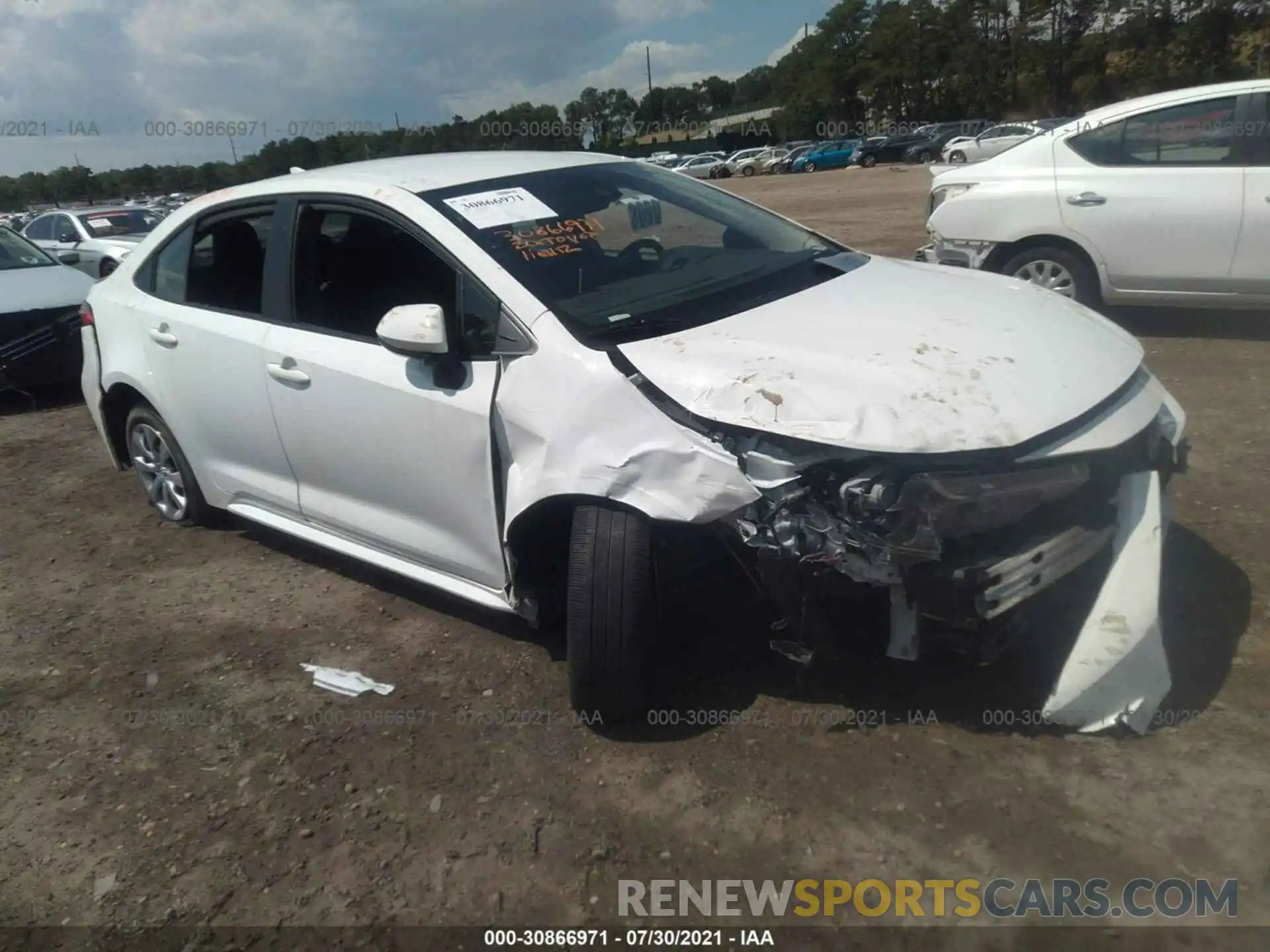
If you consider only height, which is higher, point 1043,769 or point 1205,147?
point 1205,147

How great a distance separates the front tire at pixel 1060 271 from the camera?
669 cm

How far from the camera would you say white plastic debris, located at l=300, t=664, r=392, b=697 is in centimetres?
349

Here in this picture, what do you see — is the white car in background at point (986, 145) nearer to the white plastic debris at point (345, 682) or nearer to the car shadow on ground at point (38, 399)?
the car shadow on ground at point (38, 399)

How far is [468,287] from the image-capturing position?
325 cm

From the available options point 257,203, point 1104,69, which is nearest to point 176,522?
point 257,203

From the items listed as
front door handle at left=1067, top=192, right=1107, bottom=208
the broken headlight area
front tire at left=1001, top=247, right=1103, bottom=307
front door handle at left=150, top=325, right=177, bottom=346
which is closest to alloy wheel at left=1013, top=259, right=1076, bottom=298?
front tire at left=1001, top=247, right=1103, bottom=307

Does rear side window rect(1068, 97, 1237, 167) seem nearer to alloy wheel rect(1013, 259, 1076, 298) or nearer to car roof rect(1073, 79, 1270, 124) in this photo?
car roof rect(1073, 79, 1270, 124)

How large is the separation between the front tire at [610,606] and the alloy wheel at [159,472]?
2.71 meters

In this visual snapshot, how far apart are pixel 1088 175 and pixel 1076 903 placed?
560 centimetres

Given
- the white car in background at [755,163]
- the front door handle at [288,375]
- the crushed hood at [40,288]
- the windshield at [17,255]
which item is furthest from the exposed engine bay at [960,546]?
the white car in background at [755,163]

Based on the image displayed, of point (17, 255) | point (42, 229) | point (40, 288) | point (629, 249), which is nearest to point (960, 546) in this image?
point (629, 249)

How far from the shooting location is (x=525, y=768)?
2.98 metres

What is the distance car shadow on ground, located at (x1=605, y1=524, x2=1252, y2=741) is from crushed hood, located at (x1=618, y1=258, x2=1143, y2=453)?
1.98 feet

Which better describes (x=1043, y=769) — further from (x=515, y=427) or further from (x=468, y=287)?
(x=468, y=287)
